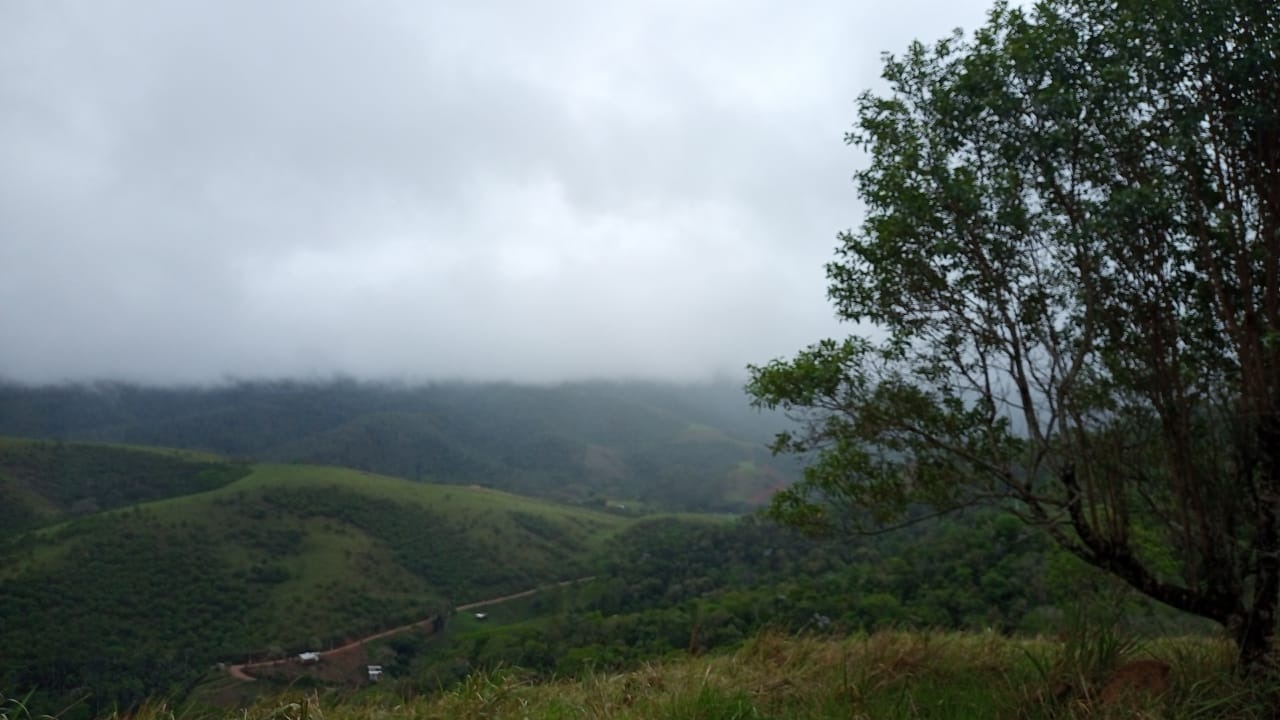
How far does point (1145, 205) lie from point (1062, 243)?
78cm

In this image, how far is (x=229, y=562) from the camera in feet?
238

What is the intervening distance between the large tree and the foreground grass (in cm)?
88

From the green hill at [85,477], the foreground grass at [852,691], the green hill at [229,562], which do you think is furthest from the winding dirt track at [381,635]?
the green hill at [85,477]

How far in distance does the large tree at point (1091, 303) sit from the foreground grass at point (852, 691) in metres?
0.88

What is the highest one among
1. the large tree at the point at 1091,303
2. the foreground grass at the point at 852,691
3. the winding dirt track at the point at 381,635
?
the large tree at the point at 1091,303

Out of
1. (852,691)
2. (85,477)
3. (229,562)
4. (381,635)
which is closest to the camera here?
(852,691)

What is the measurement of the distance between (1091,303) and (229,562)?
8112 centimetres

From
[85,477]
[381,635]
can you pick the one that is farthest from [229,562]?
[85,477]

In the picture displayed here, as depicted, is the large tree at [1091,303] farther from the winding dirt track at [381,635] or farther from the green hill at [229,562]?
the green hill at [229,562]

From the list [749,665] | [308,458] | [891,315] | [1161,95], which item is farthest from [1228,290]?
[308,458]

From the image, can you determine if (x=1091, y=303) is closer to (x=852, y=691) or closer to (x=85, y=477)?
(x=852, y=691)

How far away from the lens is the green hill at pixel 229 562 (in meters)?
52.5

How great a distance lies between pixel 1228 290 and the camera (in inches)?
260

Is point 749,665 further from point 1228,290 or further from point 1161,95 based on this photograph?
point 1161,95
